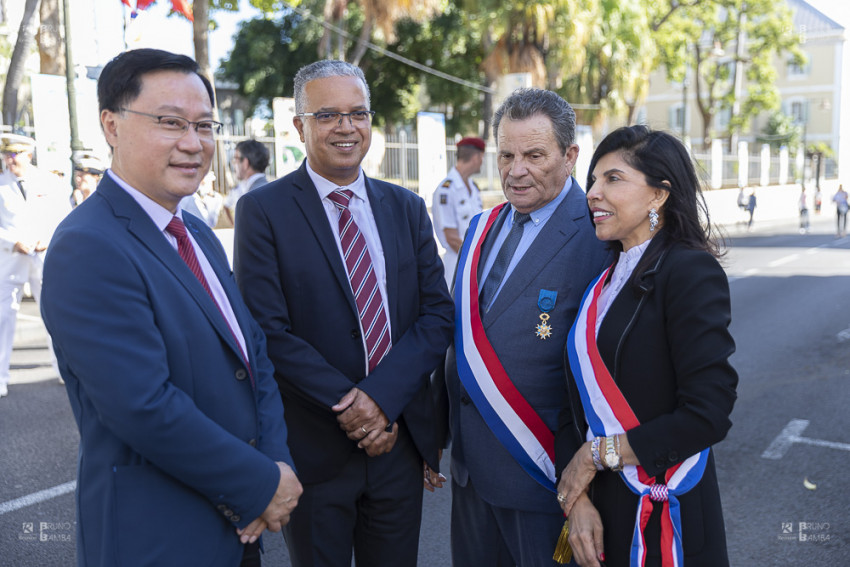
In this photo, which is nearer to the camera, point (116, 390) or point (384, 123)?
point (116, 390)

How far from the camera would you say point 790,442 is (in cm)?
482

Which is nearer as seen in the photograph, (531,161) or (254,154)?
(531,161)

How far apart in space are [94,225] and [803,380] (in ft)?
20.9

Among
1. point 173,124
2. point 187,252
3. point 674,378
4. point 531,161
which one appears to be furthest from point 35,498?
point 674,378

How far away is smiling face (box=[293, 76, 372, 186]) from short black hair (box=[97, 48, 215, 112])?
662 millimetres

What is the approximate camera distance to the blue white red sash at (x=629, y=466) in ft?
6.15

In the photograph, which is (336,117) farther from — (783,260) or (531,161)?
(783,260)

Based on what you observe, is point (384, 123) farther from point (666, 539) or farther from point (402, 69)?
point (666, 539)

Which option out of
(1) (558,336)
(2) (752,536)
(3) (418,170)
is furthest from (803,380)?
(3) (418,170)

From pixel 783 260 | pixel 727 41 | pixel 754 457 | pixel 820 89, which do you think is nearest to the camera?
pixel 754 457

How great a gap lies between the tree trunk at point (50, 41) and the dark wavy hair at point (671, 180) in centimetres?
1177

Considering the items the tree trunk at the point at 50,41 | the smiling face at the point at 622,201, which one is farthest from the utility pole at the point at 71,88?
the smiling face at the point at 622,201

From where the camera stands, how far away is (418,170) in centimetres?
1402

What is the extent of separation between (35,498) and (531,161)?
11.0 feet
